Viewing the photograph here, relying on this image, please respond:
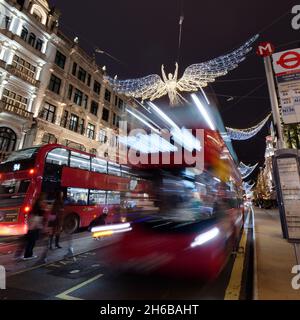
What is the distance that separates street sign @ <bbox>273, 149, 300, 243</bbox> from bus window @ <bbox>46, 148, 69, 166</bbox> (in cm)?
886

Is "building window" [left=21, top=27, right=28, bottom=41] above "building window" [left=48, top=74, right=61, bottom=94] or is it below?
above

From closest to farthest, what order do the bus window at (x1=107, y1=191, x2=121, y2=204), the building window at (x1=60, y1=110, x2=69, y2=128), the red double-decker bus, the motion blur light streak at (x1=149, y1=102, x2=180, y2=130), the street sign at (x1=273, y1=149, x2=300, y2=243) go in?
the street sign at (x1=273, y1=149, x2=300, y2=243) < the motion blur light streak at (x1=149, y1=102, x2=180, y2=130) < the red double-decker bus < the bus window at (x1=107, y1=191, x2=121, y2=204) < the building window at (x1=60, y1=110, x2=69, y2=128)

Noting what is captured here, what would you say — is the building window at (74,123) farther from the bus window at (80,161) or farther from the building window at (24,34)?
the bus window at (80,161)

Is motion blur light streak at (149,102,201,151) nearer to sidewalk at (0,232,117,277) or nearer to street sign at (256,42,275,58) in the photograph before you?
street sign at (256,42,275,58)

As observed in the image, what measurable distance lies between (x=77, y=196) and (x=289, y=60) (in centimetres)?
1004

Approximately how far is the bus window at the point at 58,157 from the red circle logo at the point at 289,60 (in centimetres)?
923

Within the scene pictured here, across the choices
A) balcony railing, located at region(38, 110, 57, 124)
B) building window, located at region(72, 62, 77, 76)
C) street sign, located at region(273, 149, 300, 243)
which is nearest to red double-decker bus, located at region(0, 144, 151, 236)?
street sign, located at region(273, 149, 300, 243)

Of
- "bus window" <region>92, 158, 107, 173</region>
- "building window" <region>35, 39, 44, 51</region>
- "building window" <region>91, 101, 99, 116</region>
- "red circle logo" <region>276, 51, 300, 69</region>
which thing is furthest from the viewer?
"building window" <region>91, 101, 99, 116</region>

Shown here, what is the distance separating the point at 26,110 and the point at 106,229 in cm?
1713

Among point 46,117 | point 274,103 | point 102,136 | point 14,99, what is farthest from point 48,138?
point 274,103

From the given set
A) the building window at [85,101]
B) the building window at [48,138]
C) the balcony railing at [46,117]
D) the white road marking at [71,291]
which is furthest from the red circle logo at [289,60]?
the building window at [85,101]

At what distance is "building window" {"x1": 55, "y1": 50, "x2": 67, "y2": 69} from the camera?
24109 mm
